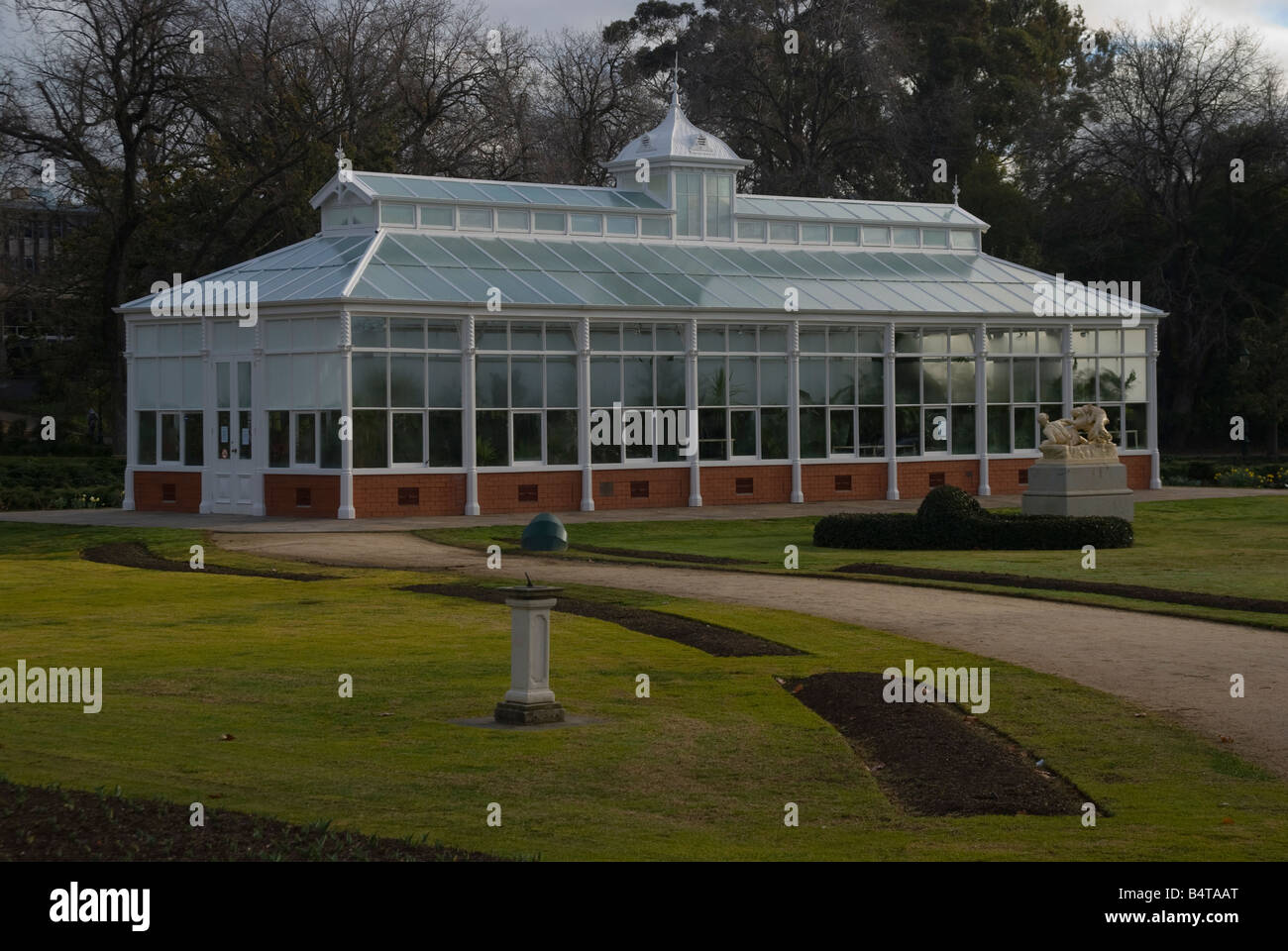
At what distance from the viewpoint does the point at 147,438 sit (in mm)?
39125

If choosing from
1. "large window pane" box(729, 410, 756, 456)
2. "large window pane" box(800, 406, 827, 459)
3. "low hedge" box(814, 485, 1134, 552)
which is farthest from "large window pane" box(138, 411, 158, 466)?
"low hedge" box(814, 485, 1134, 552)

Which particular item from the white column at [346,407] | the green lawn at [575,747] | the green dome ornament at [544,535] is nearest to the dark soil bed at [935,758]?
the green lawn at [575,747]

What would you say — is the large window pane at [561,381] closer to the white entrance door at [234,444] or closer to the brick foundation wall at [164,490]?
the white entrance door at [234,444]

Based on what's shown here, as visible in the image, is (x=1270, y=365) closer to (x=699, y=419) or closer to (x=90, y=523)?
(x=699, y=419)

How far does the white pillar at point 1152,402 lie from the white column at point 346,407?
21.3m

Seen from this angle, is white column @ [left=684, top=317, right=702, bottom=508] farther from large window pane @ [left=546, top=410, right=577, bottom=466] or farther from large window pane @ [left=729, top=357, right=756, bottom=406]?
large window pane @ [left=546, top=410, right=577, bottom=466]

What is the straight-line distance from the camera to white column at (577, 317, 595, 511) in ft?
127

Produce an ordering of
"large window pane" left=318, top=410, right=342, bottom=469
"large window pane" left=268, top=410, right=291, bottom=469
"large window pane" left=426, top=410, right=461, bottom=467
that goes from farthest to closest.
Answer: "large window pane" left=426, top=410, right=461, bottom=467, "large window pane" left=268, top=410, right=291, bottom=469, "large window pane" left=318, top=410, right=342, bottom=469

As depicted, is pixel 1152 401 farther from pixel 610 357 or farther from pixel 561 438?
pixel 561 438

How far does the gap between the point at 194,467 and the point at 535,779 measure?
27.8m

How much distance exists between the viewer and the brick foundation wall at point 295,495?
36062 millimetres

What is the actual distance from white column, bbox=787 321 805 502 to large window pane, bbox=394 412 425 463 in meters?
9.35

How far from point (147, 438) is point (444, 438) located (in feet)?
23.4

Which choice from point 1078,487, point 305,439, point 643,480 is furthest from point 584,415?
point 1078,487
